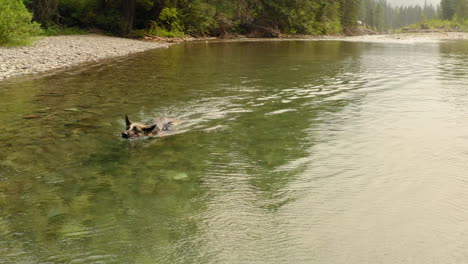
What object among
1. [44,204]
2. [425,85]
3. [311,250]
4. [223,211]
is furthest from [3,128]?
[425,85]

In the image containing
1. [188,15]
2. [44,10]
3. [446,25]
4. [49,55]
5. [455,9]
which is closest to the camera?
[49,55]

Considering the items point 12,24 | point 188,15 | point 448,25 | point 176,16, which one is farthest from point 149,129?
point 448,25

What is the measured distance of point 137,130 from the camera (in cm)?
830

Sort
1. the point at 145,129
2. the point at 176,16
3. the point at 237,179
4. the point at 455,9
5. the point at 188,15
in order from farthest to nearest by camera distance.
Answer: the point at 455,9 < the point at 188,15 < the point at 176,16 < the point at 145,129 < the point at 237,179

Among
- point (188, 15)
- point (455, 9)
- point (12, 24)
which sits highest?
point (455, 9)

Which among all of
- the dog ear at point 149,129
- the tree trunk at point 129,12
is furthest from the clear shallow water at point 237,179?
the tree trunk at point 129,12

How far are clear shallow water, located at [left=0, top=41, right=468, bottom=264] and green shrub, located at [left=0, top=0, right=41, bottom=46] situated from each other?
33.4 ft

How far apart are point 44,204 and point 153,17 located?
40.1 metres

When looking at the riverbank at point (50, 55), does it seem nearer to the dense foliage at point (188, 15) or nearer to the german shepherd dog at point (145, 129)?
the german shepherd dog at point (145, 129)

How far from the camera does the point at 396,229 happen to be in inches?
183

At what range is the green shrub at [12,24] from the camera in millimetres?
20922

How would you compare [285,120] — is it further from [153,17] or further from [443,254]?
[153,17]

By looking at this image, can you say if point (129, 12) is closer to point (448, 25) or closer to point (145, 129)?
point (145, 129)

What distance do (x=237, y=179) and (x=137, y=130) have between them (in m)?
3.04
